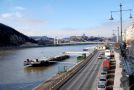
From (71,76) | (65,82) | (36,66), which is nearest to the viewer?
(65,82)

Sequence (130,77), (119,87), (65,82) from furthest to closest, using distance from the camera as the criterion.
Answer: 1. (65,82)
2. (130,77)
3. (119,87)

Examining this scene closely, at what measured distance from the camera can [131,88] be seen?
2789 centimetres

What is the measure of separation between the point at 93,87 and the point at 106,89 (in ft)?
18.5

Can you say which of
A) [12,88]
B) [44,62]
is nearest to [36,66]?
[44,62]

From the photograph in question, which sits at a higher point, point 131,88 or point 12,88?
point 131,88

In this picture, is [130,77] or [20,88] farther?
[20,88]

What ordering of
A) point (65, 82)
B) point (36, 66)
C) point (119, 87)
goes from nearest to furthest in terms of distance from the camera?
point (119, 87), point (65, 82), point (36, 66)

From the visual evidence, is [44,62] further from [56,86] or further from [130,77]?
[130,77]

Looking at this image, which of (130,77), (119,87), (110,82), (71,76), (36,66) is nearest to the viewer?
(119,87)

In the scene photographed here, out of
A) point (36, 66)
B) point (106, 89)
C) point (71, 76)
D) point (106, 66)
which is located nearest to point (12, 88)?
point (71, 76)

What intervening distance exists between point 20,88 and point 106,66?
45.6ft

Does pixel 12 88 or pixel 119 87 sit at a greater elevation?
pixel 119 87

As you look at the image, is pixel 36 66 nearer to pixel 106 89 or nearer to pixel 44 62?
pixel 44 62

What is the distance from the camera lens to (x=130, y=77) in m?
31.0
